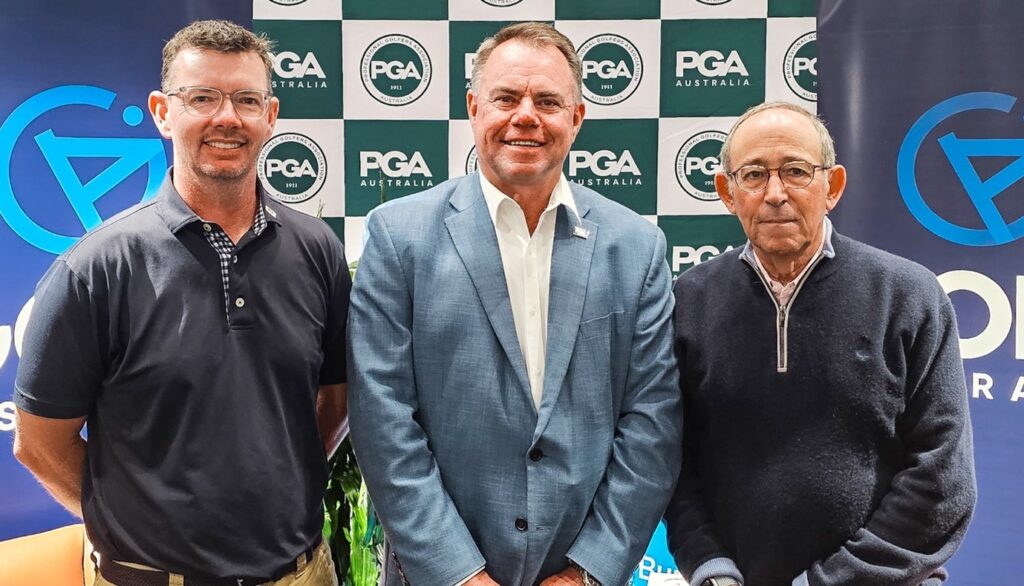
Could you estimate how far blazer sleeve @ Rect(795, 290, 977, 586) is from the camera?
5.49 ft

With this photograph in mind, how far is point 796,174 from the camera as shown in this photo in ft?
5.89

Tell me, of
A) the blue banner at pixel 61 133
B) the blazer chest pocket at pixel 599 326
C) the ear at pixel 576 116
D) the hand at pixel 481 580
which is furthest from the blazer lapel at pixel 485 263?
the blue banner at pixel 61 133

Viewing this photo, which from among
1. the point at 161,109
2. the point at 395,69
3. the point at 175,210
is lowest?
the point at 175,210

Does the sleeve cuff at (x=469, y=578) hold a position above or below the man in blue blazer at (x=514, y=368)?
below

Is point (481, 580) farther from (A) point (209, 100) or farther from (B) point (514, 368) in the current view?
(A) point (209, 100)

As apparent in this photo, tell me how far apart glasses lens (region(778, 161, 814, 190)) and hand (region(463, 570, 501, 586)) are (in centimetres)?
102

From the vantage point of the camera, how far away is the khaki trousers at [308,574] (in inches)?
67.9

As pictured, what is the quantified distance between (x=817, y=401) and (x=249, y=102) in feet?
4.41

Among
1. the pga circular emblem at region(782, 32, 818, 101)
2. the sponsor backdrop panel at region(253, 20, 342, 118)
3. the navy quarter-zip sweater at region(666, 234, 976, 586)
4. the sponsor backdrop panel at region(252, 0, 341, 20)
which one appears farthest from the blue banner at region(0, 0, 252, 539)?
the navy quarter-zip sweater at region(666, 234, 976, 586)

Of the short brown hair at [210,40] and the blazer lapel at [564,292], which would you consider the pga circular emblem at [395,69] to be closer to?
the short brown hair at [210,40]

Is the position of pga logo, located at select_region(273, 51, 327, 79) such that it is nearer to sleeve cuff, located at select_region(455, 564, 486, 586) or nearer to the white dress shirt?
the white dress shirt

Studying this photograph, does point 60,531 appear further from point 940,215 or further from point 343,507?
point 940,215

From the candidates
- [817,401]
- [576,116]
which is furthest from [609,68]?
[817,401]

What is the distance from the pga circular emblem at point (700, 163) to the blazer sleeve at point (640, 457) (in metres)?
1.44
